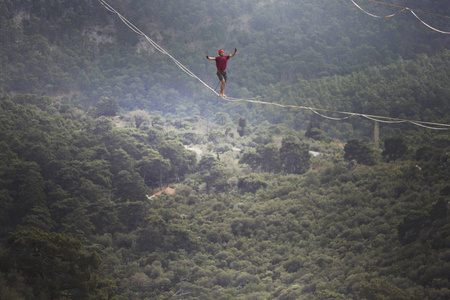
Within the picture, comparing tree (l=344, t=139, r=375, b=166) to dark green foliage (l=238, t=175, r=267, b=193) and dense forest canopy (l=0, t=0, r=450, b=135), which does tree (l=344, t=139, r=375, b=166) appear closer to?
dark green foliage (l=238, t=175, r=267, b=193)

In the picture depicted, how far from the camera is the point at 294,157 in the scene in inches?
2376

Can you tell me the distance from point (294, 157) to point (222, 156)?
10567 millimetres

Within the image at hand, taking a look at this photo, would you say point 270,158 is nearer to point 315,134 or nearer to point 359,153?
point 315,134

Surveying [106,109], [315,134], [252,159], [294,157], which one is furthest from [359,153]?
[106,109]

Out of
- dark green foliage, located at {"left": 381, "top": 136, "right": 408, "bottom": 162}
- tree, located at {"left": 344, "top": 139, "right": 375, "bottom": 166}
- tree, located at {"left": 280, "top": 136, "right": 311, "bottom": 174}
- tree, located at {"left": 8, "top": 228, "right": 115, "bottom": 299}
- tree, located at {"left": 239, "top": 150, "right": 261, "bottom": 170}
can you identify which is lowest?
tree, located at {"left": 8, "top": 228, "right": 115, "bottom": 299}

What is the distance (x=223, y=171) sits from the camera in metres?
60.6

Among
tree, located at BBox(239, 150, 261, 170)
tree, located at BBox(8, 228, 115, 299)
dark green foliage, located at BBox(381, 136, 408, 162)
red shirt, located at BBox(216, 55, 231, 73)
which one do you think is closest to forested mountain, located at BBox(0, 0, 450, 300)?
tree, located at BBox(8, 228, 115, 299)

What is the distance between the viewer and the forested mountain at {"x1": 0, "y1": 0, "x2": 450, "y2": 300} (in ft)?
122

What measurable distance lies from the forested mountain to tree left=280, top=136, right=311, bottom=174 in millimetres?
151

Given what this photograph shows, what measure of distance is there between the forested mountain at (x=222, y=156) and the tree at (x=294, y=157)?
151mm

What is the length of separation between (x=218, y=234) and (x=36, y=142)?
18.7m

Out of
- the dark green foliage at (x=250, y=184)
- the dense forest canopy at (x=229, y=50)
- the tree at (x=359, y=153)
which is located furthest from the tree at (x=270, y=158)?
the dense forest canopy at (x=229, y=50)

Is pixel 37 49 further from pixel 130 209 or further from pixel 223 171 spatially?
pixel 130 209

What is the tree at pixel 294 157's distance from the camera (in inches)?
2362
